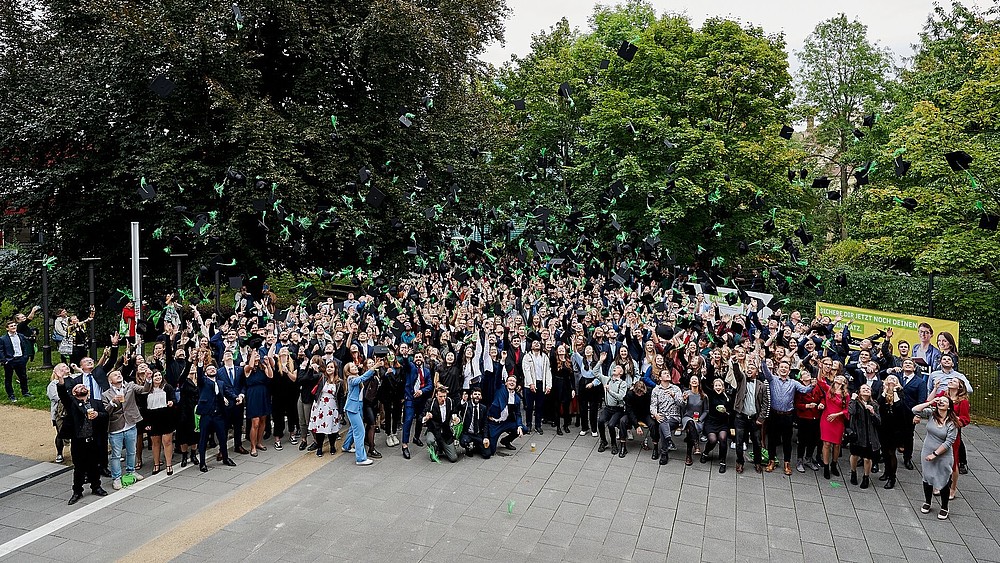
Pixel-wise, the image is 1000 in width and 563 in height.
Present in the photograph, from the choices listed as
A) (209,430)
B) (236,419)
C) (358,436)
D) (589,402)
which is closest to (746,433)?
(589,402)

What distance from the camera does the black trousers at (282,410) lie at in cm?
1066

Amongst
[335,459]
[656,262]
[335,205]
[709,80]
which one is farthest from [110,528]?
Answer: [709,80]

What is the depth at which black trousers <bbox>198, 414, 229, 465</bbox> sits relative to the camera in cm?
938

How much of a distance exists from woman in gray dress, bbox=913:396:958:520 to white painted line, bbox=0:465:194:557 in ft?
31.8

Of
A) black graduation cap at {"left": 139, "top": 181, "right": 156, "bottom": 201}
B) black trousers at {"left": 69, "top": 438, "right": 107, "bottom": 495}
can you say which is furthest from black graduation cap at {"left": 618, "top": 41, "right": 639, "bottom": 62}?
black trousers at {"left": 69, "top": 438, "right": 107, "bottom": 495}

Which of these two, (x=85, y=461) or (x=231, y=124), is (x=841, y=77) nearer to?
(x=231, y=124)

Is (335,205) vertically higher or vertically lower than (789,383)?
higher

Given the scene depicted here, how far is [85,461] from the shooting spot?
841 centimetres

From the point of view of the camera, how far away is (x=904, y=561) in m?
6.87

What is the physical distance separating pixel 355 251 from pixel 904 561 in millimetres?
16369

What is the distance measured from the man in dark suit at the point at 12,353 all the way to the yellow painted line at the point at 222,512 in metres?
6.79

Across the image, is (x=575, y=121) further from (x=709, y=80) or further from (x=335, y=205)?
(x=335, y=205)

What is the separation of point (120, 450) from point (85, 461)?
41 centimetres

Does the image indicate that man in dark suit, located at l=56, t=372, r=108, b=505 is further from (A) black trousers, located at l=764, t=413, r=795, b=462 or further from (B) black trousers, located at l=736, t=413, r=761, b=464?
(A) black trousers, located at l=764, t=413, r=795, b=462
